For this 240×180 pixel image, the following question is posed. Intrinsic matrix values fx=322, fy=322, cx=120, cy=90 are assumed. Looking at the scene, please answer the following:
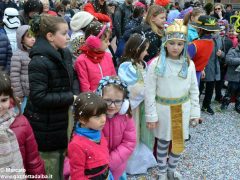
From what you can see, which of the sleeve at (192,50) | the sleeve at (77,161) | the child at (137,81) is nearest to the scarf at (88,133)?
the sleeve at (77,161)

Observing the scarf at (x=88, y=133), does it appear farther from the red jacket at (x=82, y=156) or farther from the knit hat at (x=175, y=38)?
the knit hat at (x=175, y=38)

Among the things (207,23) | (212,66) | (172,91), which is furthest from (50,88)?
(212,66)

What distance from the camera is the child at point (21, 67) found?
11.1 feet

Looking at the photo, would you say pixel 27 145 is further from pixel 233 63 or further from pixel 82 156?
pixel 233 63

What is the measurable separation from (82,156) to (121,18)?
5706mm

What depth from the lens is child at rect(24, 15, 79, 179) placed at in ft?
8.38

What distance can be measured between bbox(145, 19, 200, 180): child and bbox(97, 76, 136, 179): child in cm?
59

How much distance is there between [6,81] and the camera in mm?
1977

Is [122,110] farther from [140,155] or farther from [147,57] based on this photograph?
[147,57]

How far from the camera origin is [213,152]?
4.30m

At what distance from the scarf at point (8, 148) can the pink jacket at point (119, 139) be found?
0.79 meters

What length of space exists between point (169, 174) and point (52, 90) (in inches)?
66.3

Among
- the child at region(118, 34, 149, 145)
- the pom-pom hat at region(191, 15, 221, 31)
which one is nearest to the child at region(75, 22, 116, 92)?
the child at region(118, 34, 149, 145)

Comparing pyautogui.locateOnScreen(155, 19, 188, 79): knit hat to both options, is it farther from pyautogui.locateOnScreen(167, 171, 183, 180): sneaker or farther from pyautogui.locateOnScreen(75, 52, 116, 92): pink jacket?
pyautogui.locateOnScreen(167, 171, 183, 180): sneaker
